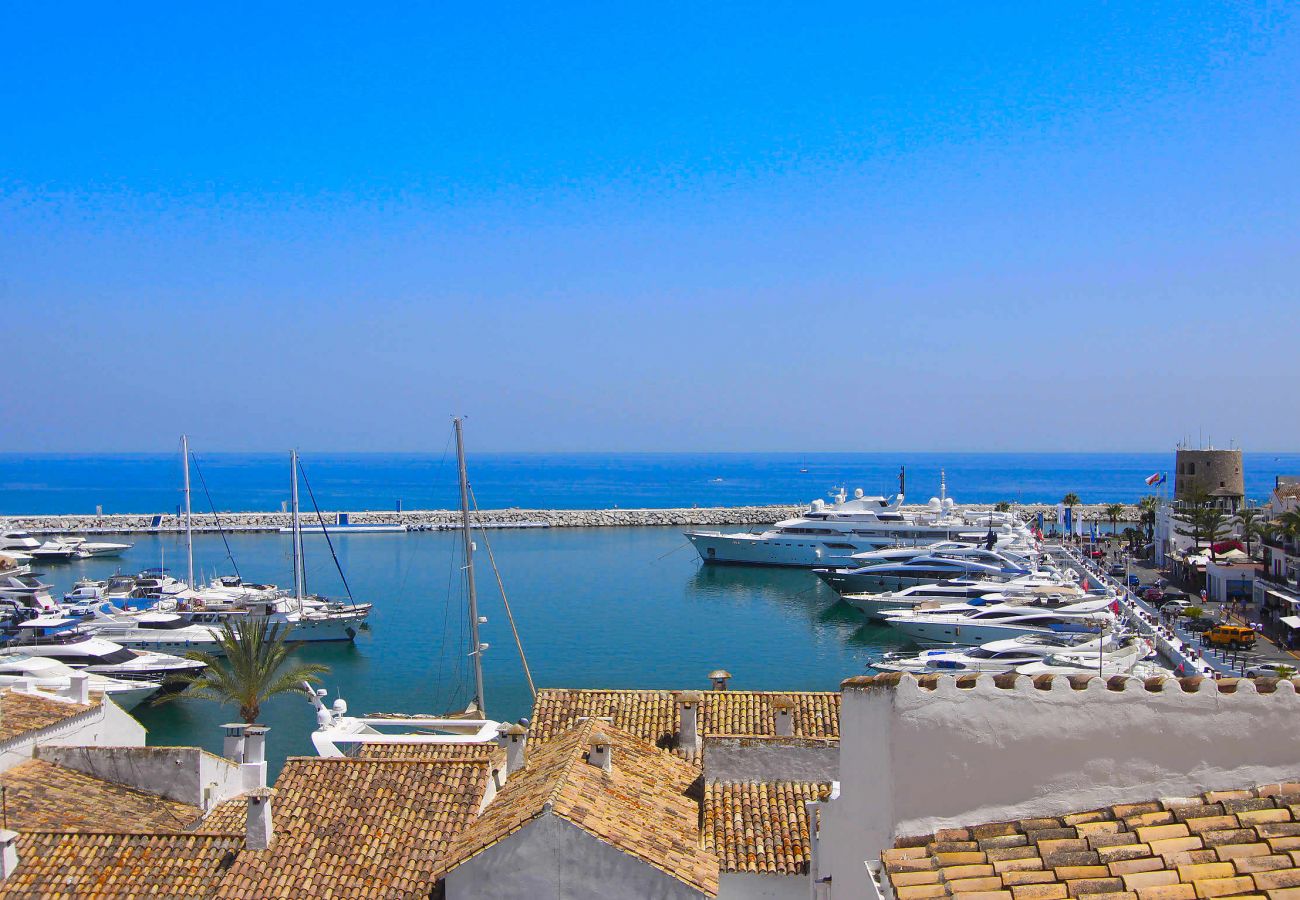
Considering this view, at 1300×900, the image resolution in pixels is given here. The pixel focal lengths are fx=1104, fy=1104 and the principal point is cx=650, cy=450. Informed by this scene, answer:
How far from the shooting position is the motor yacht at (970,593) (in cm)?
4169

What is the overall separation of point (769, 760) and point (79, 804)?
27.0 feet

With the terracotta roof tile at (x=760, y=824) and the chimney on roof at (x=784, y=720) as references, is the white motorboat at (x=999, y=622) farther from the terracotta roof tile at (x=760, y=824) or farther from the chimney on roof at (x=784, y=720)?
the terracotta roof tile at (x=760, y=824)

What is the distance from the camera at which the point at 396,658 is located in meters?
38.9

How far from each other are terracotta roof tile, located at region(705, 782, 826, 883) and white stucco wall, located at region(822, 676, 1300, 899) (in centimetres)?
452

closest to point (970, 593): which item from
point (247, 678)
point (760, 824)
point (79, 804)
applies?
point (247, 678)

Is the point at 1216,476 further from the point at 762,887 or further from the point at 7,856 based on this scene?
the point at 7,856

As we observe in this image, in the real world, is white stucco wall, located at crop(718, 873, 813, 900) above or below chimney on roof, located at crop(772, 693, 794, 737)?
below

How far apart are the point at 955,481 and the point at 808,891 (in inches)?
7750

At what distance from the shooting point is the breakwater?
306ft

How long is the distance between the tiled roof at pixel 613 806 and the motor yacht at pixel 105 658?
23.2 metres

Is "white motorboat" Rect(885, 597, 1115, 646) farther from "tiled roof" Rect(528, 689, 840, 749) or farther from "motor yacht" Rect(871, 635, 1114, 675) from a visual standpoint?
"tiled roof" Rect(528, 689, 840, 749)

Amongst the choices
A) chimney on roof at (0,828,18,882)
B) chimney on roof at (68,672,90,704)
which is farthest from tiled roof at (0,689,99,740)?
chimney on roof at (0,828,18,882)

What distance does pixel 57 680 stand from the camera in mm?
21109

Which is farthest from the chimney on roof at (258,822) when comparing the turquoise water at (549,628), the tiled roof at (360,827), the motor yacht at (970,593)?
the motor yacht at (970,593)
